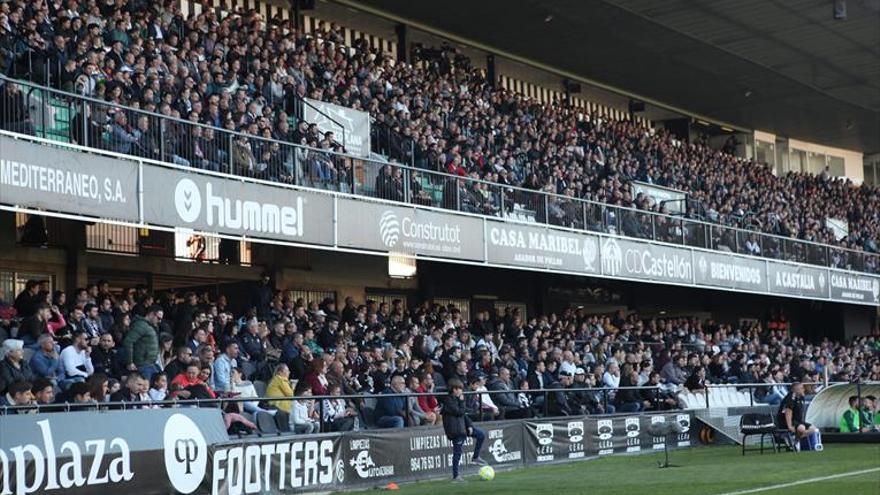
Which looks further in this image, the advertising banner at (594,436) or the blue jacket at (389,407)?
Answer: the advertising banner at (594,436)

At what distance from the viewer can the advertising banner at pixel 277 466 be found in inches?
658

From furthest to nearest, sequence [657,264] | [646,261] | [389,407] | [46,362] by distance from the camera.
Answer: [657,264] → [646,261] → [389,407] → [46,362]

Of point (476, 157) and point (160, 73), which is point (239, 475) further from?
point (476, 157)

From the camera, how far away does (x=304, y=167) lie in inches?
913

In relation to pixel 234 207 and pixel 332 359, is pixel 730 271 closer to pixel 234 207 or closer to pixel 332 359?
pixel 332 359

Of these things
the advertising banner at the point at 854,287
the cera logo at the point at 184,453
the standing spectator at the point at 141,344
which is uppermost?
the advertising banner at the point at 854,287

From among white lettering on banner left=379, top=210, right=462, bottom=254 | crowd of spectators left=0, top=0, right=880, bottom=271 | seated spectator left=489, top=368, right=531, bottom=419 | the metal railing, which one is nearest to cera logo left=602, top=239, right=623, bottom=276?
the metal railing

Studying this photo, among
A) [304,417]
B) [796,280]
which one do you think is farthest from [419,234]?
[796,280]

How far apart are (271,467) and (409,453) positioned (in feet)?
11.3

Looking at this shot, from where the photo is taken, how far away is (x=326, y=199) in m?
23.4

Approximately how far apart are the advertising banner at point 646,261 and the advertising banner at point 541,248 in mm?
617

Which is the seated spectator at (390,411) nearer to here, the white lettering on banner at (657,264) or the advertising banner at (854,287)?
the white lettering on banner at (657,264)

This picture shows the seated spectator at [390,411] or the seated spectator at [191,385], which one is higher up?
the seated spectator at [191,385]

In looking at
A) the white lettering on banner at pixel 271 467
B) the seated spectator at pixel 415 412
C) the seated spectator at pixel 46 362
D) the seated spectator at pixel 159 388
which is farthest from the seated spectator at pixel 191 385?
the seated spectator at pixel 415 412
